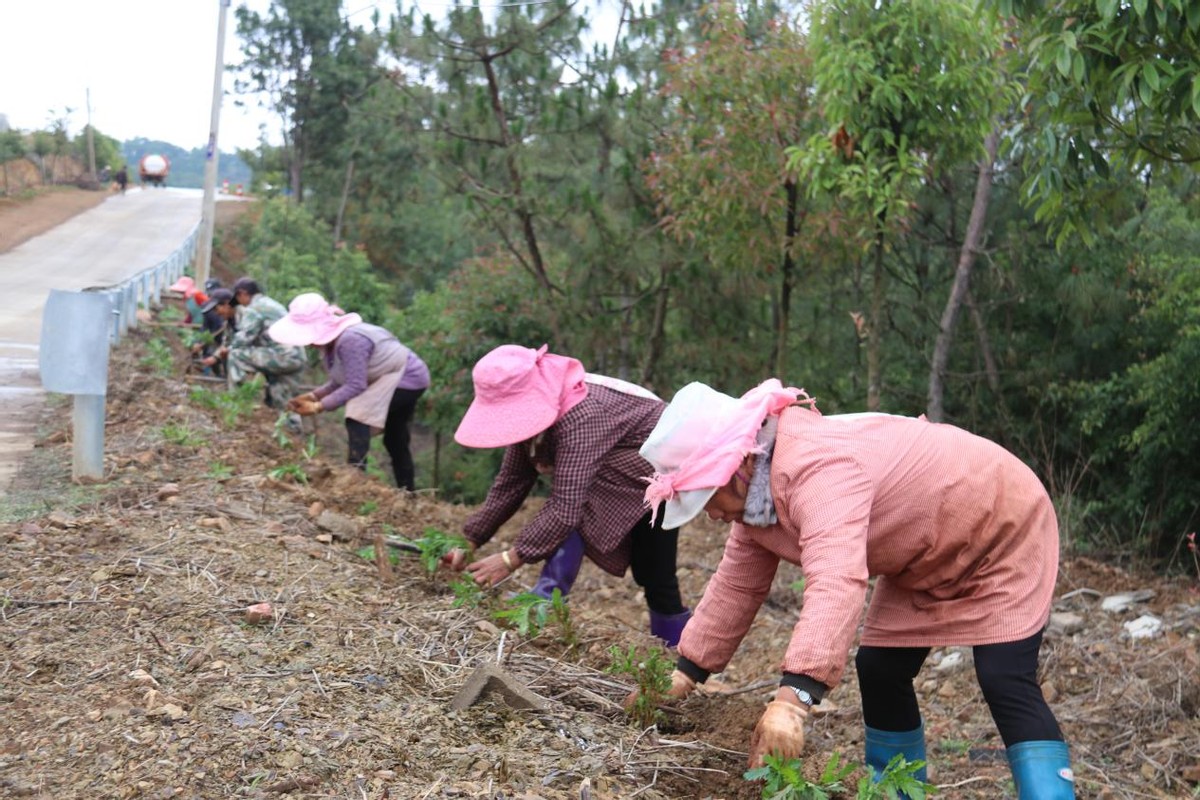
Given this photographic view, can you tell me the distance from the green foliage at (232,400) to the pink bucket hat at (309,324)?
2.55 feet

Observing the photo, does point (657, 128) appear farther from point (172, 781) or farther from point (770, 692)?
point (172, 781)

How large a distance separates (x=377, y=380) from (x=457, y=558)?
3.47 m

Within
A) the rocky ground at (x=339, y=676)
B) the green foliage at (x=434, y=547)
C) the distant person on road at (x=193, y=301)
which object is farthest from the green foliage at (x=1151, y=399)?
the distant person on road at (x=193, y=301)

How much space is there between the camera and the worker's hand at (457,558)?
4.62 metres

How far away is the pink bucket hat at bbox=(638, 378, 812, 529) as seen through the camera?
9.02ft

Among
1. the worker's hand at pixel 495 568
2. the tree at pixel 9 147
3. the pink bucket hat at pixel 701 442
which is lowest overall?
the worker's hand at pixel 495 568

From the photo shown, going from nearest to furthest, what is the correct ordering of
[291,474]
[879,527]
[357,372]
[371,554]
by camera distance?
[879,527], [371,554], [291,474], [357,372]

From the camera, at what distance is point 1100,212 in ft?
17.0

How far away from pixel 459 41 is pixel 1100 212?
10.1m

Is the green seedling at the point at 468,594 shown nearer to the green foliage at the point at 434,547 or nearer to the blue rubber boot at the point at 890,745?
the green foliage at the point at 434,547

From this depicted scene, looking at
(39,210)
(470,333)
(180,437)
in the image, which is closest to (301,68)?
(39,210)

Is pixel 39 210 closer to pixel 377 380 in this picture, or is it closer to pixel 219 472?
pixel 377 380

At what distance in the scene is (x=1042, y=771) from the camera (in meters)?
2.76

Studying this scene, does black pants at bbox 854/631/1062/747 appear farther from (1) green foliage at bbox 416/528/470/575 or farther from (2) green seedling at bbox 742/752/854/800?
(1) green foliage at bbox 416/528/470/575
